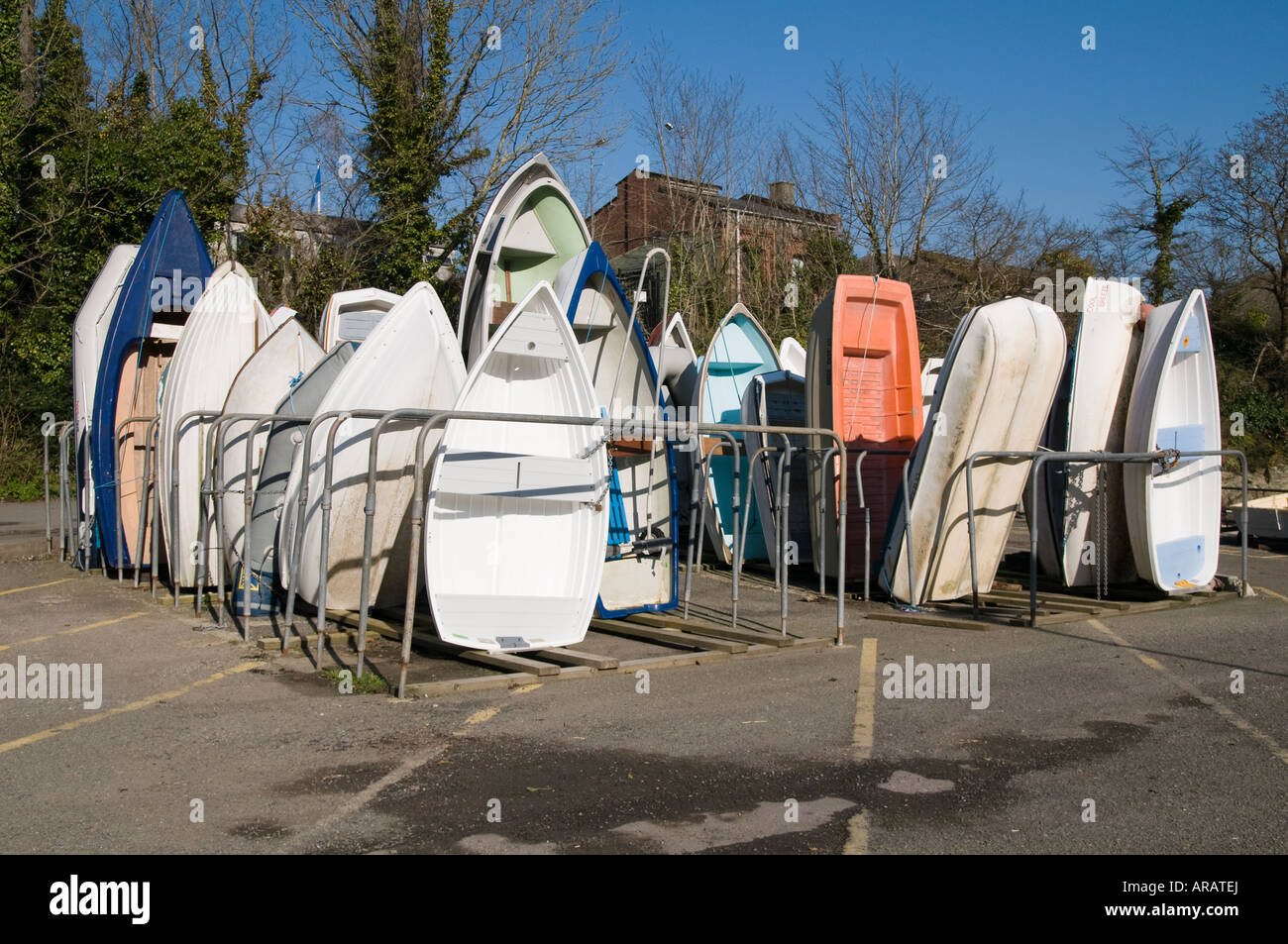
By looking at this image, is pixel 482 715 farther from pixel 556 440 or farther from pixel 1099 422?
pixel 1099 422

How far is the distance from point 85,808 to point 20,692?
2.50 meters

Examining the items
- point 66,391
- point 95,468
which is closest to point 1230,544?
point 95,468

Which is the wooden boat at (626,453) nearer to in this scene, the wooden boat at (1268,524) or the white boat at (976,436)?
the white boat at (976,436)

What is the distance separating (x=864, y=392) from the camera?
11.2 m

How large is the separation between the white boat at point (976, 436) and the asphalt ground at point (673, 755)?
1.53 m

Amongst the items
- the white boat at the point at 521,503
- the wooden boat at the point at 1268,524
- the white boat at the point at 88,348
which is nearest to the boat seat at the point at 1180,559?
the wooden boat at the point at 1268,524

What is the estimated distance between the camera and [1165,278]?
89.5 ft

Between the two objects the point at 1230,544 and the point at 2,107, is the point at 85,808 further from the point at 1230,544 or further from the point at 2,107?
the point at 2,107

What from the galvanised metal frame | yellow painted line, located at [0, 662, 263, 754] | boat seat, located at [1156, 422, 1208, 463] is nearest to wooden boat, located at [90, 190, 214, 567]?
yellow painted line, located at [0, 662, 263, 754]

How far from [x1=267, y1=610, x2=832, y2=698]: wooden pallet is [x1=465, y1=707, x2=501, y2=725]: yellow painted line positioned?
460mm

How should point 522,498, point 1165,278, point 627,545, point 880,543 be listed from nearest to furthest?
point 522,498
point 627,545
point 880,543
point 1165,278

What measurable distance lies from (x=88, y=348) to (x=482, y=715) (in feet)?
29.0

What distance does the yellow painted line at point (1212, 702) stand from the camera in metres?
5.26
